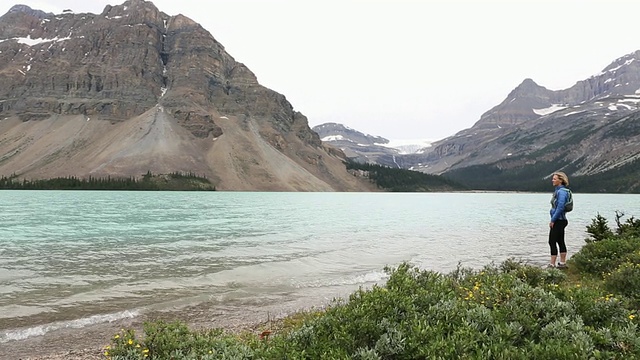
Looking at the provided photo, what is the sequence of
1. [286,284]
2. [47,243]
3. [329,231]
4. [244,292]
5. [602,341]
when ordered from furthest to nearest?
[329,231]
[47,243]
[286,284]
[244,292]
[602,341]

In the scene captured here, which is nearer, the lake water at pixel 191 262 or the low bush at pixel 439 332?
the low bush at pixel 439 332

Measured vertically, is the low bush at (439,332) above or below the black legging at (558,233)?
below

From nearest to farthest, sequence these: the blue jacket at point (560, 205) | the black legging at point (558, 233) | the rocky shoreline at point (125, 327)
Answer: the rocky shoreline at point (125, 327) → the blue jacket at point (560, 205) → the black legging at point (558, 233)

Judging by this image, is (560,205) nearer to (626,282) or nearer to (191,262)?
(626,282)

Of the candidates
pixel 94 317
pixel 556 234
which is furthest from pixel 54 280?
pixel 556 234

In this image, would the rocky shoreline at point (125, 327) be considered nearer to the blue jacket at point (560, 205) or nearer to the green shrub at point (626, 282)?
the green shrub at point (626, 282)

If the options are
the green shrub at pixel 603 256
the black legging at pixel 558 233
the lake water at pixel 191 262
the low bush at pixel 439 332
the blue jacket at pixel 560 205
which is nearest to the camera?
the low bush at pixel 439 332

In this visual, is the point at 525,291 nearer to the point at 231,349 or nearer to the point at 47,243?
the point at 231,349

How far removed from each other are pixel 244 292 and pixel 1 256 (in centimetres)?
1634

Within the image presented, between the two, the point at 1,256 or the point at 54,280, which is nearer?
the point at 54,280

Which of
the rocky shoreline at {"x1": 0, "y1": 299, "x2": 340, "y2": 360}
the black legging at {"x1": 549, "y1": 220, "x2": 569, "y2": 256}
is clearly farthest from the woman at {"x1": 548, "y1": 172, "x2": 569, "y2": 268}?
the rocky shoreline at {"x1": 0, "y1": 299, "x2": 340, "y2": 360}

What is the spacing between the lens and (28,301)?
14.6 meters

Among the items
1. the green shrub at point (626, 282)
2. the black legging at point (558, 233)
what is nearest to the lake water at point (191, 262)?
the black legging at point (558, 233)

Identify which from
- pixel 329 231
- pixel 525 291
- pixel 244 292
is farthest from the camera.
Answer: pixel 329 231
